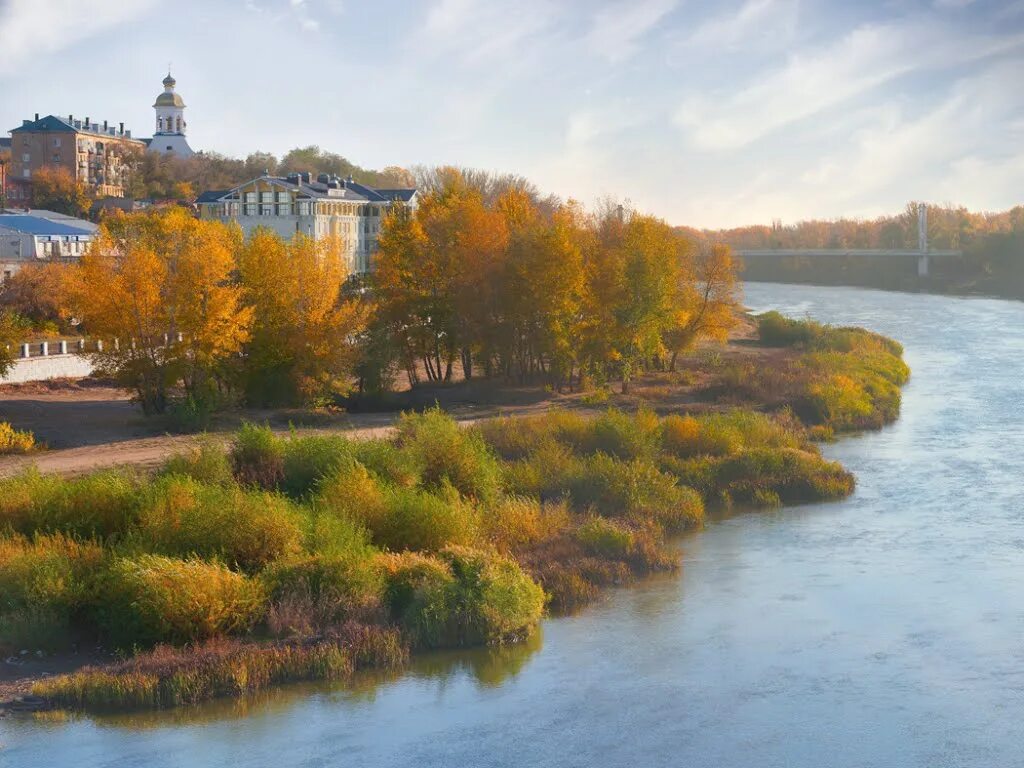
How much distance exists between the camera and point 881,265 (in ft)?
382

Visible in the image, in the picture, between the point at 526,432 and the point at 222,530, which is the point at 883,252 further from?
the point at 222,530

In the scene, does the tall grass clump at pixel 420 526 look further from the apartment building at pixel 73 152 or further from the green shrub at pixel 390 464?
the apartment building at pixel 73 152

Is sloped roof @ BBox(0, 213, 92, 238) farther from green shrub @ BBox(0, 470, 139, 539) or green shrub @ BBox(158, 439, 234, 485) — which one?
green shrub @ BBox(0, 470, 139, 539)

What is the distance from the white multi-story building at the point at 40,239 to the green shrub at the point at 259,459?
35.9 m

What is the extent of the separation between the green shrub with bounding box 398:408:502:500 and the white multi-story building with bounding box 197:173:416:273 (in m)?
48.2

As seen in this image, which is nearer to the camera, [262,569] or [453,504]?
[262,569]

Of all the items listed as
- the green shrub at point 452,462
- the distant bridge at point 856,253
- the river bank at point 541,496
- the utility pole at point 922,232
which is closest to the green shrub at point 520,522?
the river bank at point 541,496

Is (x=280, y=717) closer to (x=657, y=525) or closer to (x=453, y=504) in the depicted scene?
(x=453, y=504)

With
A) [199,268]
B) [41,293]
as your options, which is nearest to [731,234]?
[41,293]

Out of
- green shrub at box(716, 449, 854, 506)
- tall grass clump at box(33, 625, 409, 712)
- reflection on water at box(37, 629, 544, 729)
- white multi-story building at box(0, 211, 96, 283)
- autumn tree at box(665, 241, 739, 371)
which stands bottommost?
reflection on water at box(37, 629, 544, 729)

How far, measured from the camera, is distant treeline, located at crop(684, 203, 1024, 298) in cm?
10169

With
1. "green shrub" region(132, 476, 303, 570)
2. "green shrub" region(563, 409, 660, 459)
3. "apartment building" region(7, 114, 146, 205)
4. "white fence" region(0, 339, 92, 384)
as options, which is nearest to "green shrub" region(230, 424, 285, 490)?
"green shrub" region(132, 476, 303, 570)

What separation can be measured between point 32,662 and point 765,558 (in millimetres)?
11941

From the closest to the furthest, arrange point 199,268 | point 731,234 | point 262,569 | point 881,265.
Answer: point 262,569
point 199,268
point 881,265
point 731,234
